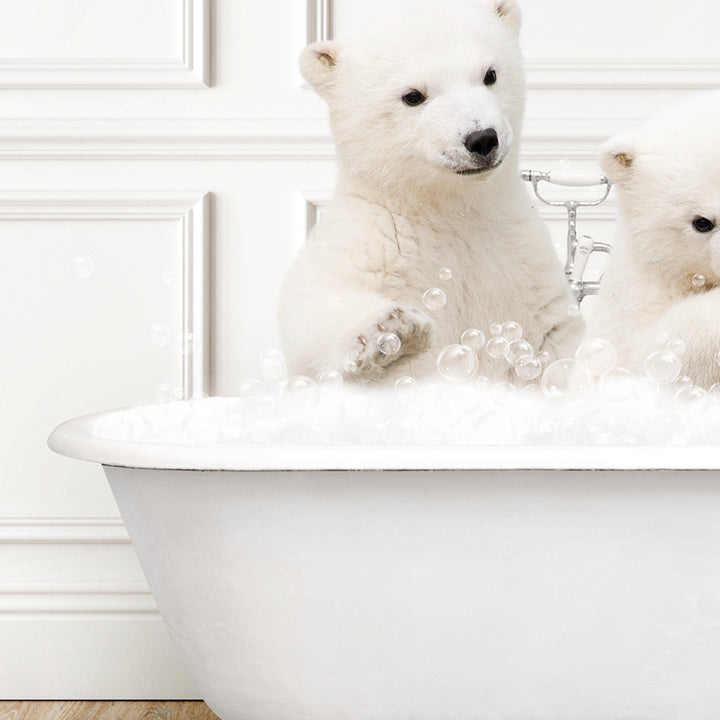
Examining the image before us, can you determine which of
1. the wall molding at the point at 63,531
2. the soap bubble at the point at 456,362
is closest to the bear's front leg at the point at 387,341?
the soap bubble at the point at 456,362

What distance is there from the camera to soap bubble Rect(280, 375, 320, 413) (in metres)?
1.13

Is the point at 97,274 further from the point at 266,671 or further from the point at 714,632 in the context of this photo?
the point at 714,632

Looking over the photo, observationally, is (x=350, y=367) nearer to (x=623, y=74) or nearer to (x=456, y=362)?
(x=456, y=362)

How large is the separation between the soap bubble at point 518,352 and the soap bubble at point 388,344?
0.72ft

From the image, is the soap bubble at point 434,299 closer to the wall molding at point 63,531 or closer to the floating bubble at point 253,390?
the floating bubble at point 253,390

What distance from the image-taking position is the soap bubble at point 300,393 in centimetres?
113

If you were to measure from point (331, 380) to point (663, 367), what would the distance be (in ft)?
1.16

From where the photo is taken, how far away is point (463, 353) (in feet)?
3.73

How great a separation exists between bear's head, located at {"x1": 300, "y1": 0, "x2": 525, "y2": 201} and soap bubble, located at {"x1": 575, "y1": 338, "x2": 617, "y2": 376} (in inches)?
9.1

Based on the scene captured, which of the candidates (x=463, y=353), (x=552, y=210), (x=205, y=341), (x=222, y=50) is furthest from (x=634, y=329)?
(x=222, y=50)

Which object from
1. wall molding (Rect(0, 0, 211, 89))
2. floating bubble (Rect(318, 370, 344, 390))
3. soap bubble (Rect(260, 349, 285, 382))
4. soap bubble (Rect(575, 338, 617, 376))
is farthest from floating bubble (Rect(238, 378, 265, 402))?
wall molding (Rect(0, 0, 211, 89))

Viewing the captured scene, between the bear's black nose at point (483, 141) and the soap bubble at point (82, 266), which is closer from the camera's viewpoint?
the bear's black nose at point (483, 141)

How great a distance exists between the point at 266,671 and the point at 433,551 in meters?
0.23

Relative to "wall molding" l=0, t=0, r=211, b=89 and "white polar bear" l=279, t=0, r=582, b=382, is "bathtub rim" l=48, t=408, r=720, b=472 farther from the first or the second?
"wall molding" l=0, t=0, r=211, b=89
